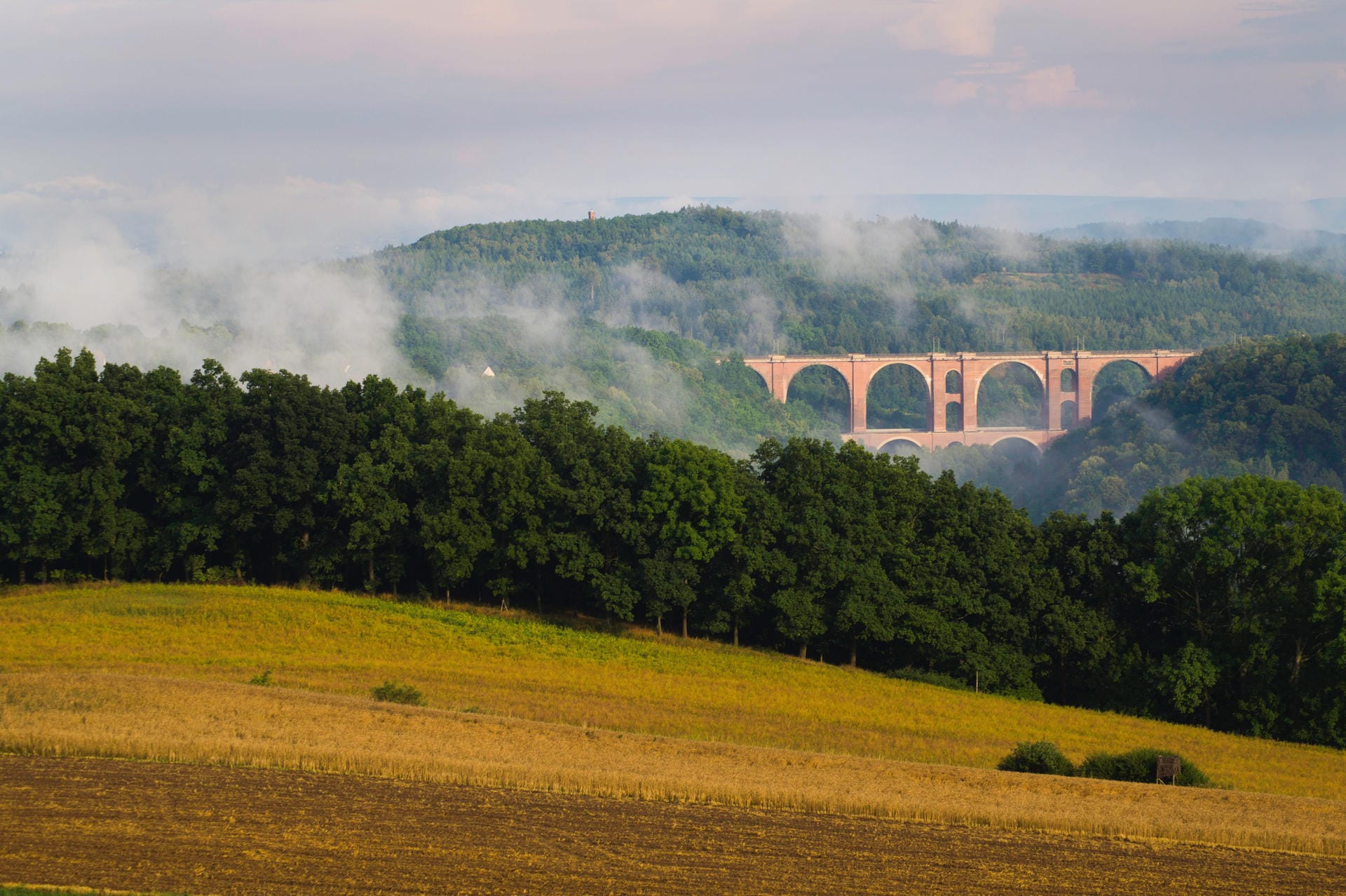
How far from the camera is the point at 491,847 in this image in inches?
805

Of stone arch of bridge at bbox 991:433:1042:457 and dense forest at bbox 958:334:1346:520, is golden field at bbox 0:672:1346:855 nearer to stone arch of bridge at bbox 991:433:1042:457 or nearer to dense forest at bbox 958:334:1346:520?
dense forest at bbox 958:334:1346:520

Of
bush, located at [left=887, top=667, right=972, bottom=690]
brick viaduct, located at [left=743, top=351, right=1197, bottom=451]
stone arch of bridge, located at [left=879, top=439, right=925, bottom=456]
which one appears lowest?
bush, located at [left=887, top=667, right=972, bottom=690]

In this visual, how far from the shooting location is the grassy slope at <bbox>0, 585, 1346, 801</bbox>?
3450 centimetres

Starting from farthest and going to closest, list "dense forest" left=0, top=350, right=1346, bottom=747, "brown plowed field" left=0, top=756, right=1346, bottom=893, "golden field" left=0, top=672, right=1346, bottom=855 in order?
"dense forest" left=0, top=350, right=1346, bottom=747
"golden field" left=0, top=672, right=1346, bottom=855
"brown plowed field" left=0, top=756, right=1346, bottom=893

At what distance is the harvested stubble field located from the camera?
23.6 metres

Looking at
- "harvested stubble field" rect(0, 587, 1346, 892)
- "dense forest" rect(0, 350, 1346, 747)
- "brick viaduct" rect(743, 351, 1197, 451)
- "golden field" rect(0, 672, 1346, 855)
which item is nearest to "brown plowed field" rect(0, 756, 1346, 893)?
"harvested stubble field" rect(0, 587, 1346, 892)

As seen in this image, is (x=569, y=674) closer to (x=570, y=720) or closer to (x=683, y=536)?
(x=570, y=720)

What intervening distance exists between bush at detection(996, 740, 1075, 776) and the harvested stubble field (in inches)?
35.6

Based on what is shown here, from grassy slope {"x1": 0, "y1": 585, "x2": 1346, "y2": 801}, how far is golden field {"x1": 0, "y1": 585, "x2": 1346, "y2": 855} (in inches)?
5.3

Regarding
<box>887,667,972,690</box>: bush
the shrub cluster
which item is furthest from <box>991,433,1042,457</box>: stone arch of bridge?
the shrub cluster

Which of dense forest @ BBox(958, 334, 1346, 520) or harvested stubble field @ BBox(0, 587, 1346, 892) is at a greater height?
dense forest @ BBox(958, 334, 1346, 520)

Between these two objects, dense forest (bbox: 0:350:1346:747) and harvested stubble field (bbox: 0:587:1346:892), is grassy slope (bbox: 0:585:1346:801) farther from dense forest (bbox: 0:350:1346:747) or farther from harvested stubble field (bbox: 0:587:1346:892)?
dense forest (bbox: 0:350:1346:747)

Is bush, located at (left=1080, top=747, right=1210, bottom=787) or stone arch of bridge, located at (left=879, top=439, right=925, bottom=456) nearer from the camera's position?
bush, located at (left=1080, top=747, right=1210, bottom=787)

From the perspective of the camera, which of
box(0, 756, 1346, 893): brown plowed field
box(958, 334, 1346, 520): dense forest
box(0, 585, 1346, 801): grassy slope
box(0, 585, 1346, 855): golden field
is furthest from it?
box(958, 334, 1346, 520): dense forest
